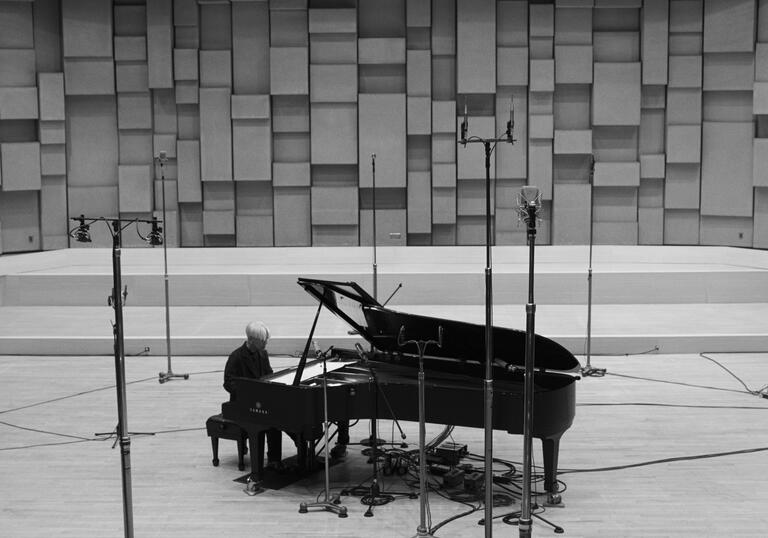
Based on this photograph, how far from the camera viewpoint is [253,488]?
13.8ft

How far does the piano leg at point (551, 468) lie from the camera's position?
400 cm

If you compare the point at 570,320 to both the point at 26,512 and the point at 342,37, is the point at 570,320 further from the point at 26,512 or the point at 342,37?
the point at 26,512

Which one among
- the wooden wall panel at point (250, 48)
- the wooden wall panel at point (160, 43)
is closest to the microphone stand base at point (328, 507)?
the wooden wall panel at point (250, 48)

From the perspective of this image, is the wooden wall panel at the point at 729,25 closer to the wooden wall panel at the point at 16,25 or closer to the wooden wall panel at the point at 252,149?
the wooden wall panel at the point at 252,149

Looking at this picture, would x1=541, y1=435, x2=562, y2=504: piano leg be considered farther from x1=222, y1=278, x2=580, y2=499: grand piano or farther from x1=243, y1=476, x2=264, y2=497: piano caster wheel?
x1=243, y1=476, x2=264, y2=497: piano caster wheel

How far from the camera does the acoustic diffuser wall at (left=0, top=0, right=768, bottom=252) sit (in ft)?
32.7

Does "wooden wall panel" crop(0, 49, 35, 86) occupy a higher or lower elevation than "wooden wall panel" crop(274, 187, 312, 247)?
higher

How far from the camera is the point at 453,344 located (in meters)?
4.39

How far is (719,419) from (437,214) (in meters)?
5.29

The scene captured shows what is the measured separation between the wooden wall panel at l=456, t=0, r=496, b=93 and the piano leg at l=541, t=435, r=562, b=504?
6656 mm

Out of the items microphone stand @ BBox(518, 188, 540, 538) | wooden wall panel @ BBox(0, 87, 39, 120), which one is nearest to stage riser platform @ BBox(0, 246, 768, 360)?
wooden wall panel @ BBox(0, 87, 39, 120)

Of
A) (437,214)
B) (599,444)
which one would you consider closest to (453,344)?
(599,444)

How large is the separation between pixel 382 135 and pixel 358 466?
6090mm

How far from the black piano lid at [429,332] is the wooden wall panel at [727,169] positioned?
6680mm
